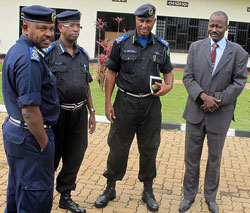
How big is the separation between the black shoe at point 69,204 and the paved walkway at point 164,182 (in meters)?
0.08

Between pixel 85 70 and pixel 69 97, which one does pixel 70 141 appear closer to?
pixel 69 97

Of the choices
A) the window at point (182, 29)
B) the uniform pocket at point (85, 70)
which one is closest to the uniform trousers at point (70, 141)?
the uniform pocket at point (85, 70)

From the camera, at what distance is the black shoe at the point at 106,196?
3.71 metres

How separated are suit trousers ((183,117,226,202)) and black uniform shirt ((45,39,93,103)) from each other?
1.30m

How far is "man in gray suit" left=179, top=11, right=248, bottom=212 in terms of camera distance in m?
3.48

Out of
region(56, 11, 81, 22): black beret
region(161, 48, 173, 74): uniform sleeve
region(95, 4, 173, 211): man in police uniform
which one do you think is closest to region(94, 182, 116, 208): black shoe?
region(95, 4, 173, 211): man in police uniform

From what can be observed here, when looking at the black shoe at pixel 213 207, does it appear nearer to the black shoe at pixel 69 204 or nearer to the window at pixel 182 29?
the black shoe at pixel 69 204

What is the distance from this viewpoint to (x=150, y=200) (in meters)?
3.77

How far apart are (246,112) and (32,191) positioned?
22.5ft

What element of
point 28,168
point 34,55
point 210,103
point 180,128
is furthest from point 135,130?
point 180,128

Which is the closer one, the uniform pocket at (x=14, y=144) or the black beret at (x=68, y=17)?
the uniform pocket at (x=14, y=144)

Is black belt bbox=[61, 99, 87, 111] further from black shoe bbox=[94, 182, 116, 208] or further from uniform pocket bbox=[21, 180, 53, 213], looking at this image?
black shoe bbox=[94, 182, 116, 208]

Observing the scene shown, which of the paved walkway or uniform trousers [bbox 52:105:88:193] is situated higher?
uniform trousers [bbox 52:105:88:193]

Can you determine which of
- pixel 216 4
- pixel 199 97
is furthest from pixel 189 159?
pixel 216 4
